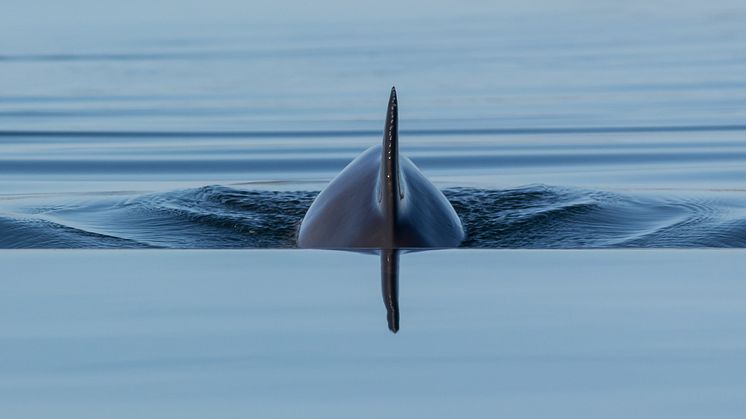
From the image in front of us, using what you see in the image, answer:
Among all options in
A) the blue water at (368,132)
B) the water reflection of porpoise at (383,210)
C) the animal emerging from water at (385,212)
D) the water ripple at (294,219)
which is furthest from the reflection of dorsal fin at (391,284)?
the blue water at (368,132)

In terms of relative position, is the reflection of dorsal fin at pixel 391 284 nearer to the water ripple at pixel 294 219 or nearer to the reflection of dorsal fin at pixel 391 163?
the reflection of dorsal fin at pixel 391 163

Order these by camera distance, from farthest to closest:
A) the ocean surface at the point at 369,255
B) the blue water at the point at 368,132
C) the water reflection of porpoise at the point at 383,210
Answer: the blue water at the point at 368,132, the water reflection of porpoise at the point at 383,210, the ocean surface at the point at 369,255

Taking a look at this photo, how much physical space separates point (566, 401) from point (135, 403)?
128 centimetres

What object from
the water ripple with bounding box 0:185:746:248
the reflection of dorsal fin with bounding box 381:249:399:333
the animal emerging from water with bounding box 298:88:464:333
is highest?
the animal emerging from water with bounding box 298:88:464:333

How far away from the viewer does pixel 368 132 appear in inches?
615

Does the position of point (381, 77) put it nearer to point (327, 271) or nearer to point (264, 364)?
point (327, 271)

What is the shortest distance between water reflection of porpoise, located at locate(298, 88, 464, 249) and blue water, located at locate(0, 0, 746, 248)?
285 millimetres

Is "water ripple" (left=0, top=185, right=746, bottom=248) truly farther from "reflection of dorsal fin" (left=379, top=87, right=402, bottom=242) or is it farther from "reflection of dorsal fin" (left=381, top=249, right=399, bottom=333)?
"reflection of dorsal fin" (left=381, top=249, right=399, bottom=333)

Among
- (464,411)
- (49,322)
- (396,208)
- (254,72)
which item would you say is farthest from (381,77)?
(464,411)

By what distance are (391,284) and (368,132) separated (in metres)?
8.94

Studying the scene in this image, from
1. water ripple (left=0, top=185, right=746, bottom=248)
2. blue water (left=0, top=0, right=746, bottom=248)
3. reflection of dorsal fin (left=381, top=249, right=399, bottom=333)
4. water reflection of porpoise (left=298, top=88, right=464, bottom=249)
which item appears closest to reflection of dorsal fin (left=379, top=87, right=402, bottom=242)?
water reflection of porpoise (left=298, top=88, right=464, bottom=249)

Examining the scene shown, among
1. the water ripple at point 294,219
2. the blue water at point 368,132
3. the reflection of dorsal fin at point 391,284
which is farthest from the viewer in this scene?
the blue water at point 368,132

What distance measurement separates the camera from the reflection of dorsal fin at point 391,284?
5.98m

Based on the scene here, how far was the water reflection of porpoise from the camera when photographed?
24.9 ft
